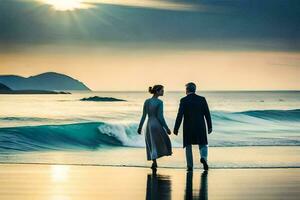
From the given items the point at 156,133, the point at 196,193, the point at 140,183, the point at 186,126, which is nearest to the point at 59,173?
the point at 140,183

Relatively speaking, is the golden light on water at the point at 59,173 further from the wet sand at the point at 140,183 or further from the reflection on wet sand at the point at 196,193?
the reflection on wet sand at the point at 196,193

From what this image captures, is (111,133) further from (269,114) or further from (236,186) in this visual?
(269,114)

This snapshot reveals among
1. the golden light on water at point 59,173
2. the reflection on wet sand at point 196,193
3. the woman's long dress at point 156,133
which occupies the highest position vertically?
the woman's long dress at point 156,133

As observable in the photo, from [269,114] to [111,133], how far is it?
36629 mm

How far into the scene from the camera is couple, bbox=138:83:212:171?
19.8 meters

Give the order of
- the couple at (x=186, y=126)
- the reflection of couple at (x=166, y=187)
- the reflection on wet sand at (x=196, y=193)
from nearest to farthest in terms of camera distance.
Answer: the reflection on wet sand at (x=196, y=193) → the reflection of couple at (x=166, y=187) → the couple at (x=186, y=126)

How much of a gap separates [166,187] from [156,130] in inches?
209

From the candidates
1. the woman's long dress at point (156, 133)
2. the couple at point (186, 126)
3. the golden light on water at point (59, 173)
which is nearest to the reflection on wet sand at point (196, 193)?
the couple at point (186, 126)

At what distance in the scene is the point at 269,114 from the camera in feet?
232

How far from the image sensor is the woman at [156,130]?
2027 cm

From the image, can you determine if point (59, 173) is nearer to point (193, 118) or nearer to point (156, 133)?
point (156, 133)

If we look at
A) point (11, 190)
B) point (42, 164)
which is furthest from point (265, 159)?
point (11, 190)

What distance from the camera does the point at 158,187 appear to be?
15164 mm

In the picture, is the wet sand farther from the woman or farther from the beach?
the woman
